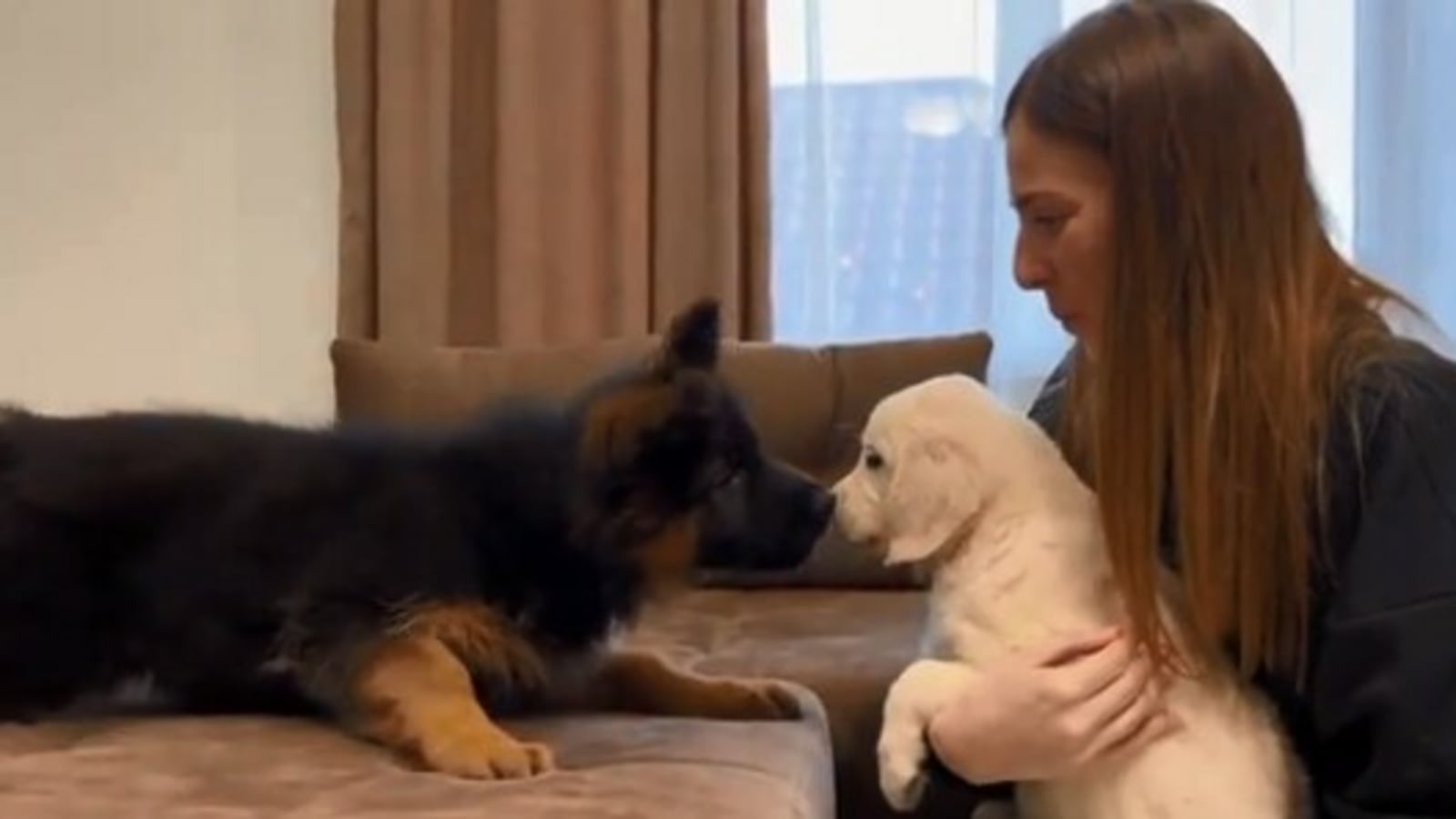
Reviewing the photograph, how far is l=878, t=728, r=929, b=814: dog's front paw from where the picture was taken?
173cm

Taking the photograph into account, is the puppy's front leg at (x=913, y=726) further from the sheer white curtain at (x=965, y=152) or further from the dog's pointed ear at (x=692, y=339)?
the sheer white curtain at (x=965, y=152)

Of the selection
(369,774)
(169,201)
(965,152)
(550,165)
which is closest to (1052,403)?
(369,774)

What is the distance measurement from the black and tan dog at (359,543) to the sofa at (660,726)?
57 millimetres

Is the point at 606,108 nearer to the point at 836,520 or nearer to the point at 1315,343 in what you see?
the point at 836,520

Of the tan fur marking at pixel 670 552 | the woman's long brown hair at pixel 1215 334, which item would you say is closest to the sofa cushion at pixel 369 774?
the tan fur marking at pixel 670 552

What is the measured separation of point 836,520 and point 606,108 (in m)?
1.82

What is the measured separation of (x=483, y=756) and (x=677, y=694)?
0.39 meters

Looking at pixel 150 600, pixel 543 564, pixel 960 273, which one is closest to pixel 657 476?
pixel 543 564

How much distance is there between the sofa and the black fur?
67 millimetres

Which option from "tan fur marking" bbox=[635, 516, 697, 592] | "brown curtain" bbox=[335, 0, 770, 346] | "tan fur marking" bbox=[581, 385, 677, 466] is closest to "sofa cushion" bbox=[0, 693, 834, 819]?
"tan fur marking" bbox=[635, 516, 697, 592]

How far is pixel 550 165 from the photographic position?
12.0ft

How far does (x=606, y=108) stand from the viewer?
3.64 metres

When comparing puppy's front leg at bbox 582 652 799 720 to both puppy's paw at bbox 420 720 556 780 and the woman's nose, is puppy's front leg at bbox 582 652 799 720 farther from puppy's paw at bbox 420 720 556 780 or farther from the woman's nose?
the woman's nose

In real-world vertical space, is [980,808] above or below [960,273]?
below
